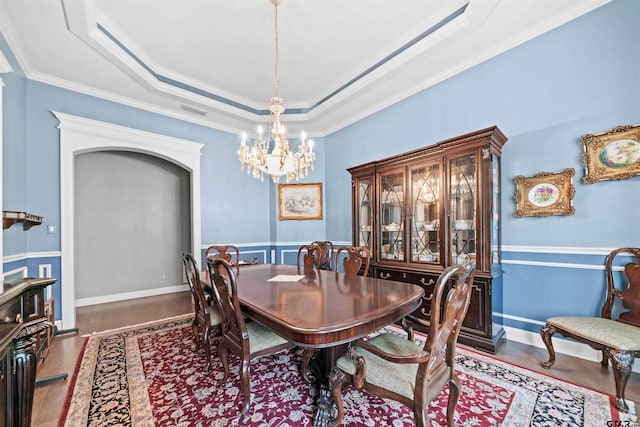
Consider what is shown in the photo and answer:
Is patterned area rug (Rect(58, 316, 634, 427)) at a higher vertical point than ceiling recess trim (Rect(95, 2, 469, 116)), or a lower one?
lower

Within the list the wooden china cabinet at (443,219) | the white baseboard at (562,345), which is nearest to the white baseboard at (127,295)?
the wooden china cabinet at (443,219)

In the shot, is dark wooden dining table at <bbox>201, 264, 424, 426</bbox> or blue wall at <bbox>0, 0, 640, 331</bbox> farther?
blue wall at <bbox>0, 0, 640, 331</bbox>

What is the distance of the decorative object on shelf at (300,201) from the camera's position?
4.89m

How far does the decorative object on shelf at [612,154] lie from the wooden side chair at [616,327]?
0.61 m

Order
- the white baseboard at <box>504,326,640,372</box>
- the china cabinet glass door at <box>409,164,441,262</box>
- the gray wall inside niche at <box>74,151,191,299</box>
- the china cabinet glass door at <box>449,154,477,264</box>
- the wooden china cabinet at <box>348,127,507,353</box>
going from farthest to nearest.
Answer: the gray wall inside niche at <box>74,151,191,299</box>, the china cabinet glass door at <box>409,164,441,262</box>, the china cabinet glass door at <box>449,154,477,264</box>, the wooden china cabinet at <box>348,127,507,353</box>, the white baseboard at <box>504,326,640,372</box>

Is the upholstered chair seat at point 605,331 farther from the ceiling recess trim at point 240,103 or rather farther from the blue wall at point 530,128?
the ceiling recess trim at point 240,103

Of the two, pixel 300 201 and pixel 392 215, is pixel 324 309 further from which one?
pixel 300 201

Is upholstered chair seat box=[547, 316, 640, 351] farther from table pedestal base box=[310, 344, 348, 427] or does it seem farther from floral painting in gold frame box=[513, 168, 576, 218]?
table pedestal base box=[310, 344, 348, 427]

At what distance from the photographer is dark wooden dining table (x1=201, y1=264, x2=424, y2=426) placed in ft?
4.10

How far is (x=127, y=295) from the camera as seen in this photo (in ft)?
15.4

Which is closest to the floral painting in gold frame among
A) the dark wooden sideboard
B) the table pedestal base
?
the table pedestal base

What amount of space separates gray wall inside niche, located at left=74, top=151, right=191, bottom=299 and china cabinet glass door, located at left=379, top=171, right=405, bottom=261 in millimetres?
4021

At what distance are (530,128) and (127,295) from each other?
622 cm

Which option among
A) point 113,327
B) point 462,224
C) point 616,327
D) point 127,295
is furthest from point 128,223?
point 616,327
